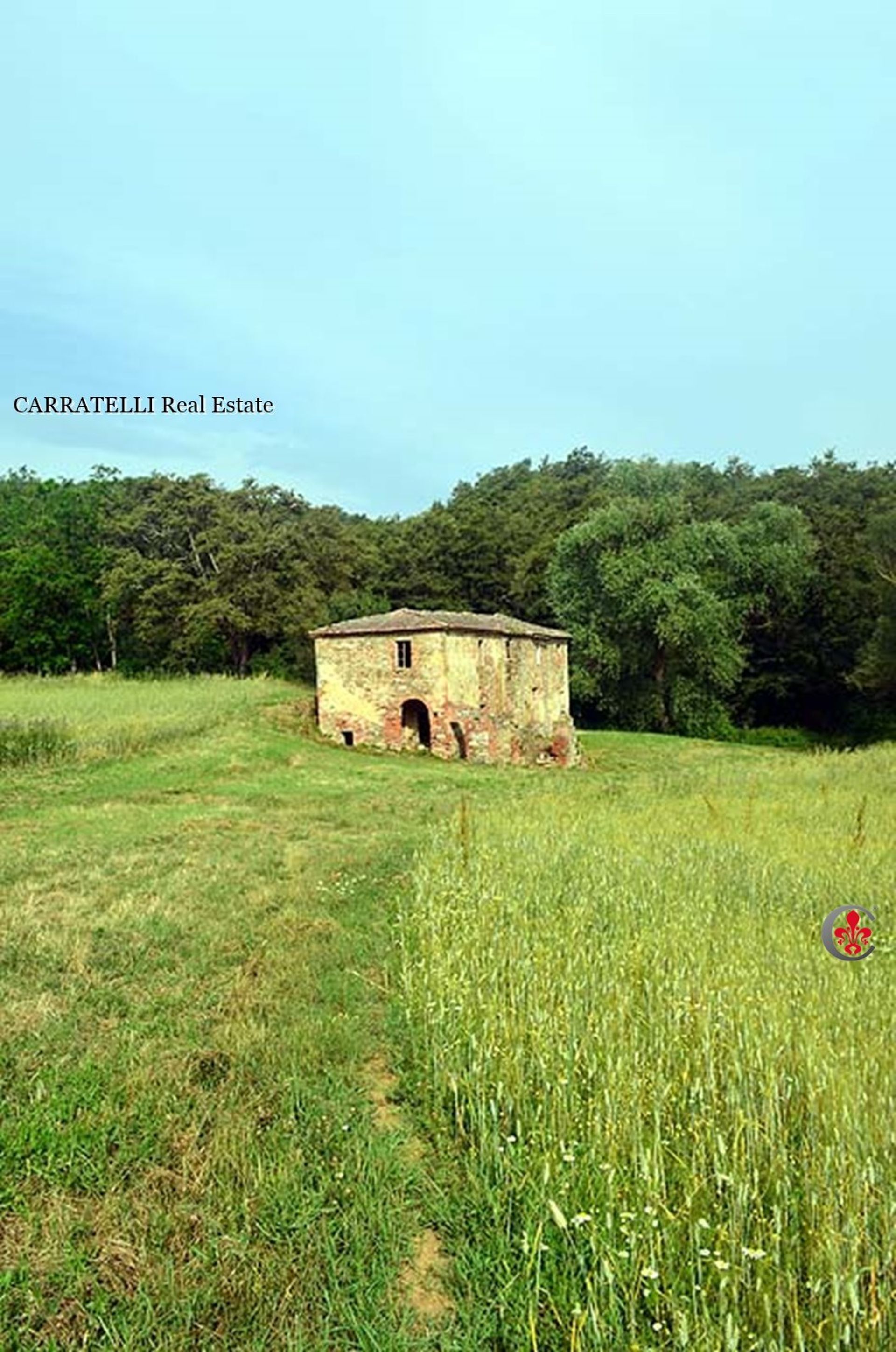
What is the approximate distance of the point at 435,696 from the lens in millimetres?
25250

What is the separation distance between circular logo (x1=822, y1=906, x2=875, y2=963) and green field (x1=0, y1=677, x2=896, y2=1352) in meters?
0.13

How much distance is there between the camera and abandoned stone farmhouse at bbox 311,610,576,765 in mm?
25344

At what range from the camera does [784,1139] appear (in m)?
3.69

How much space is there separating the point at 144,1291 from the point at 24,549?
4552 centimetres

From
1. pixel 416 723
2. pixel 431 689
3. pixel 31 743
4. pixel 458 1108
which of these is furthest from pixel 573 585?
pixel 458 1108

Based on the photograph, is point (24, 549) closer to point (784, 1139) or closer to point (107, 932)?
point (107, 932)

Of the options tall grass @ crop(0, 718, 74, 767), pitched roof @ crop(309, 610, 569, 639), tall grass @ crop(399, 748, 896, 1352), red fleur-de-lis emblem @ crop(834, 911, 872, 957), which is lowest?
tall grass @ crop(399, 748, 896, 1352)

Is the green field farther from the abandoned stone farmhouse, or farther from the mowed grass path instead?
the abandoned stone farmhouse

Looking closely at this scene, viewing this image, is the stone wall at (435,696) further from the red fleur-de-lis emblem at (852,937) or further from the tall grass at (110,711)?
the red fleur-de-lis emblem at (852,937)

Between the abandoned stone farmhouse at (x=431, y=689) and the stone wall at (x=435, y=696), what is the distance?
0.08ft

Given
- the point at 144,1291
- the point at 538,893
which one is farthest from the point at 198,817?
the point at 144,1291

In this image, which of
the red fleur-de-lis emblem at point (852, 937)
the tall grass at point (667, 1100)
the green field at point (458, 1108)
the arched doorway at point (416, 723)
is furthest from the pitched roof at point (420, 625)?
the red fleur-de-lis emblem at point (852, 937)

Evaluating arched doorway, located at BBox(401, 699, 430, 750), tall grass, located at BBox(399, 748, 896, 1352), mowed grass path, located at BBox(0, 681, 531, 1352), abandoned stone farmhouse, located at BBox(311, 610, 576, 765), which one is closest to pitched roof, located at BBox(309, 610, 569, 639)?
abandoned stone farmhouse, located at BBox(311, 610, 576, 765)

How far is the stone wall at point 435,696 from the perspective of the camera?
25.3 meters
